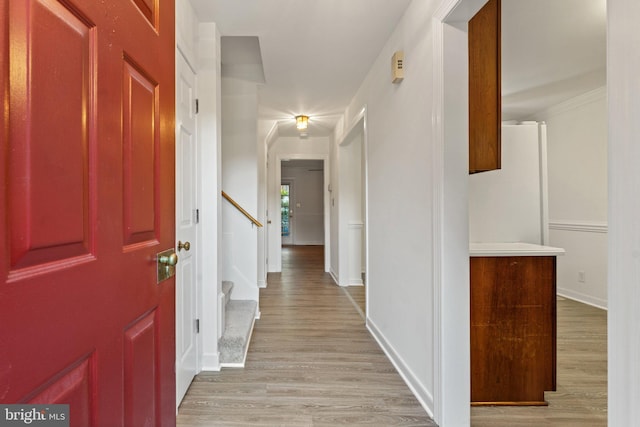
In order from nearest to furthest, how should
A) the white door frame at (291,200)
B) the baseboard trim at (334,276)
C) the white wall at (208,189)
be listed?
the white wall at (208,189), the baseboard trim at (334,276), the white door frame at (291,200)

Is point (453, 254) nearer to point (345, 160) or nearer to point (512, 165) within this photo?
point (512, 165)

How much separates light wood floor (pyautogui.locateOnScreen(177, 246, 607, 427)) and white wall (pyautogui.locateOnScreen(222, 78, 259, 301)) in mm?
508

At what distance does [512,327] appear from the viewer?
1.67 m

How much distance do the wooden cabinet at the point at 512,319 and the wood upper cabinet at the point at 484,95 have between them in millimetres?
559

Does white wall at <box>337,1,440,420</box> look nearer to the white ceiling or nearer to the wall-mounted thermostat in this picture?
the wall-mounted thermostat

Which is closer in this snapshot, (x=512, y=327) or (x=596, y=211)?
(x=512, y=327)

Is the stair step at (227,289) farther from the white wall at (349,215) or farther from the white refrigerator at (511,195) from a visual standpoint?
the white refrigerator at (511,195)

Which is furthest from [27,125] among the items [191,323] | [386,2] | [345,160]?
[345,160]

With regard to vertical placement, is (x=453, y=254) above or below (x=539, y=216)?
below

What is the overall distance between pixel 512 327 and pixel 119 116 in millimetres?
1977

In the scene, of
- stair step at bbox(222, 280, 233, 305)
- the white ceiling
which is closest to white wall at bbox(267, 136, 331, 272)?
the white ceiling

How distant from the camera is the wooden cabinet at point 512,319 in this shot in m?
1.66

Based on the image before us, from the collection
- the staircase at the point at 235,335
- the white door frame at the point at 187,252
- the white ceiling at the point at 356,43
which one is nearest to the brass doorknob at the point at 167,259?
the white door frame at the point at 187,252

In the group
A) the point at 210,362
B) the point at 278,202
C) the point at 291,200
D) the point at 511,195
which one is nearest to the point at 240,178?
the point at 210,362
